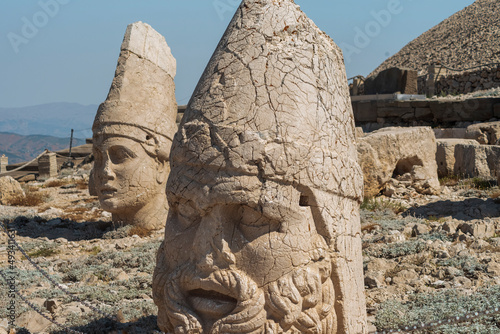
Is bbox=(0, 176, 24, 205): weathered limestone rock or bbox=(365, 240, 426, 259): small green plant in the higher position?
bbox=(0, 176, 24, 205): weathered limestone rock

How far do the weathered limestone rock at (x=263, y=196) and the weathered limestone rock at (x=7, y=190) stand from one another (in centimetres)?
946

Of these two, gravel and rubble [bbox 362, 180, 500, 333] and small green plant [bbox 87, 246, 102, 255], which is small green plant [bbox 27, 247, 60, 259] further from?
gravel and rubble [bbox 362, 180, 500, 333]

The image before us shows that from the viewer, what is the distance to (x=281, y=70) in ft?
9.70

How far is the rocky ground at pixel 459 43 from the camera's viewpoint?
3676 centimetres

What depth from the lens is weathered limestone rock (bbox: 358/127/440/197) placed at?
9.05 meters

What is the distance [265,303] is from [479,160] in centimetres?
833

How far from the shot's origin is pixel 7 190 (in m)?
11.6

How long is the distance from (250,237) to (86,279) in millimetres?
3819

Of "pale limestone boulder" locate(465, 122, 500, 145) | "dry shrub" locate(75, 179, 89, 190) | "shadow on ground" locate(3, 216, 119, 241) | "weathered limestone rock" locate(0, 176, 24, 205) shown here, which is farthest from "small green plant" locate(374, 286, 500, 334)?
"dry shrub" locate(75, 179, 89, 190)

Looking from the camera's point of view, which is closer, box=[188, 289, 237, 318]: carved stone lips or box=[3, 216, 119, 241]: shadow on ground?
box=[188, 289, 237, 318]: carved stone lips

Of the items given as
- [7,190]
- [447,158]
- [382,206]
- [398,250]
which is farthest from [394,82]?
[398,250]

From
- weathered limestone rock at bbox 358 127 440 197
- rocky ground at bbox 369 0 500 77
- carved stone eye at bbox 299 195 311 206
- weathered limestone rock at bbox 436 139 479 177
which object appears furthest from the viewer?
rocky ground at bbox 369 0 500 77

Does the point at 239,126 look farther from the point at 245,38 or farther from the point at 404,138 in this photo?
the point at 404,138

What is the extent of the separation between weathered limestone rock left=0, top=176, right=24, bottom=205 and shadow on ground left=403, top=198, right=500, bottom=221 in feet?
26.4
